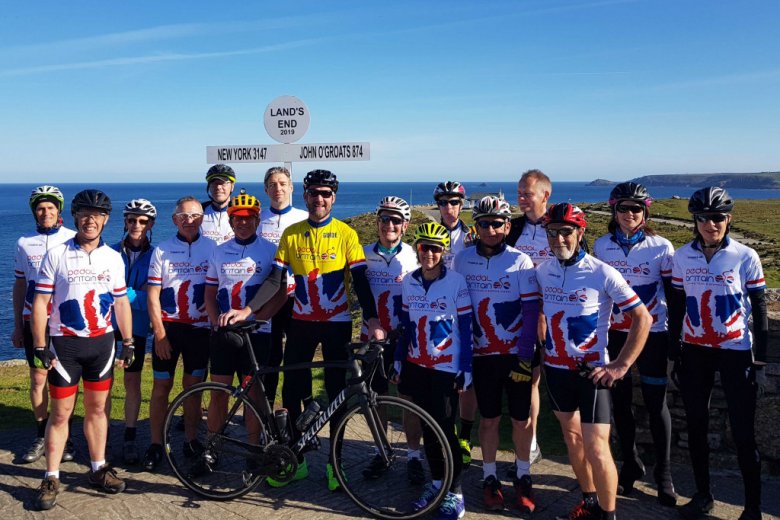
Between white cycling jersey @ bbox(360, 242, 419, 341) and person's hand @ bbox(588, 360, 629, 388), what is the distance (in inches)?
78.9

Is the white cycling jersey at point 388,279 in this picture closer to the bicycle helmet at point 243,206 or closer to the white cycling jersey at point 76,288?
the bicycle helmet at point 243,206

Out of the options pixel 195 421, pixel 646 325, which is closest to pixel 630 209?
pixel 646 325

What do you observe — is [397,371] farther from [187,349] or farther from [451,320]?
[187,349]

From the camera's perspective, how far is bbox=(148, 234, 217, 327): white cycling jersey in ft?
19.2

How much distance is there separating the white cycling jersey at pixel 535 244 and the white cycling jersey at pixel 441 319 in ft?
4.53

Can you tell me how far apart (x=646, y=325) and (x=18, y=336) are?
642 cm

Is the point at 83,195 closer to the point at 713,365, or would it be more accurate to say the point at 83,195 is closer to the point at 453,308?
the point at 453,308

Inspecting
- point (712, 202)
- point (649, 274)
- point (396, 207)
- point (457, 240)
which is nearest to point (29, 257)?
point (396, 207)

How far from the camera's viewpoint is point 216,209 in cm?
735

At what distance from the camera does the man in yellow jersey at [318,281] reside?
5.62 meters

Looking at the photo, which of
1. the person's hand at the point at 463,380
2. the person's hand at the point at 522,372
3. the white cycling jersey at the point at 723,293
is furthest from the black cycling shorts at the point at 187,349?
the white cycling jersey at the point at 723,293

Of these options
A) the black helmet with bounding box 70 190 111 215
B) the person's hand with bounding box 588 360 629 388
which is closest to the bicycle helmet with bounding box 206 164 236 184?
the black helmet with bounding box 70 190 111 215

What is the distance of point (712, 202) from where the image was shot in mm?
4977

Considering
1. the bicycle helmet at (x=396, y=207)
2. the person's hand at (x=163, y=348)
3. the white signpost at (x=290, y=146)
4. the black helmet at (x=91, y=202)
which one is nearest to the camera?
the black helmet at (x=91, y=202)
